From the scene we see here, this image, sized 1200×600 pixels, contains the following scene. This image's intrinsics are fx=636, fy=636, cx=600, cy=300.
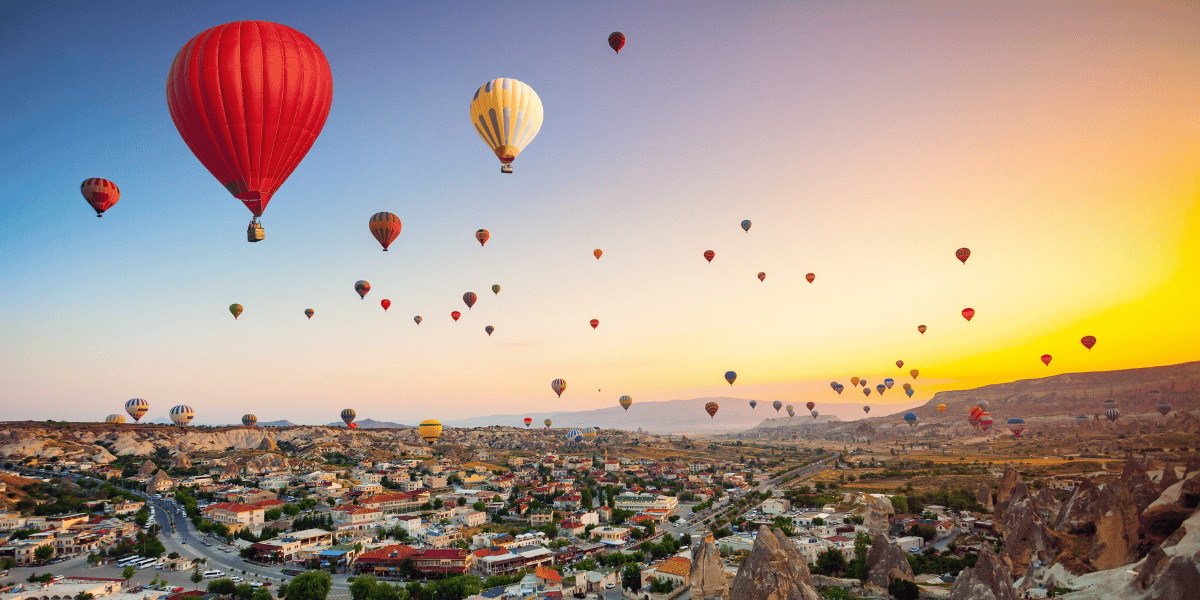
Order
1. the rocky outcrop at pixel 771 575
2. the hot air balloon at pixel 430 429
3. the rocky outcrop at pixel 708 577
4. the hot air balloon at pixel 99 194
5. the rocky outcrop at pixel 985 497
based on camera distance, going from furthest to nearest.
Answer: the rocky outcrop at pixel 985 497 < the hot air balloon at pixel 430 429 < the hot air balloon at pixel 99 194 < the rocky outcrop at pixel 708 577 < the rocky outcrop at pixel 771 575

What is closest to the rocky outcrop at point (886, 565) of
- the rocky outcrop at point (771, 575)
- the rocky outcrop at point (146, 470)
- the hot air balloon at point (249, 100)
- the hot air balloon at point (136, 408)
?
the rocky outcrop at point (771, 575)

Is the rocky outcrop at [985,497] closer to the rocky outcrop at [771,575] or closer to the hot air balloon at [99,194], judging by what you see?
the rocky outcrop at [771,575]

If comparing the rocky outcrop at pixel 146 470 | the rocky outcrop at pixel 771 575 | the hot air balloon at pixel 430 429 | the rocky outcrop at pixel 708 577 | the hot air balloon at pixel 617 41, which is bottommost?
the rocky outcrop at pixel 708 577

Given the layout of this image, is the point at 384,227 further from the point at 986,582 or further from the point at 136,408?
the point at 136,408

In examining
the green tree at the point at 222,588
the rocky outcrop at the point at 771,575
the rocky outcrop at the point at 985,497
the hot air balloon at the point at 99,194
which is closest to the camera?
the rocky outcrop at the point at 771,575

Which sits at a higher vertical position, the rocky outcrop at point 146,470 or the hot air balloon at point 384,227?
the hot air balloon at point 384,227

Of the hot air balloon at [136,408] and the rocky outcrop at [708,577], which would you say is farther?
the hot air balloon at [136,408]

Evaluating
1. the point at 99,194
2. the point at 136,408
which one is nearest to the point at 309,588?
the point at 99,194
